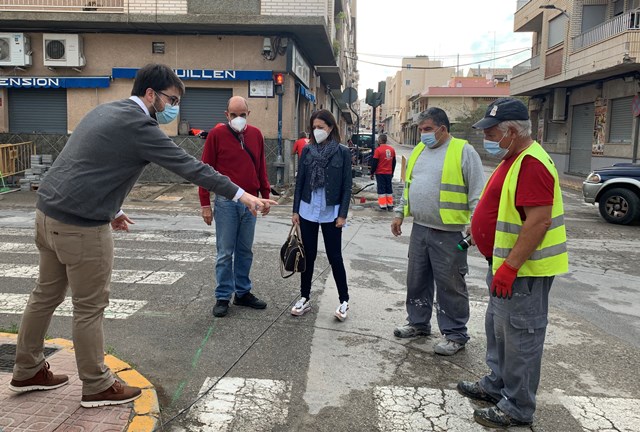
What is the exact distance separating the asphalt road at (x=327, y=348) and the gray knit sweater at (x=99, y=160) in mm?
1340

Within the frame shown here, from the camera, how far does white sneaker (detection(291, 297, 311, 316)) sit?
17.1 ft

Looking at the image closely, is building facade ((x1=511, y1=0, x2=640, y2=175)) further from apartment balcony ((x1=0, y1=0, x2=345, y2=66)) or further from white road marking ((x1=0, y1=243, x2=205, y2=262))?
white road marking ((x1=0, y1=243, x2=205, y2=262))

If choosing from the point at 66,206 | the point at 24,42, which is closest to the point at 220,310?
the point at 66,206

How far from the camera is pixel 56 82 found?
16547mm

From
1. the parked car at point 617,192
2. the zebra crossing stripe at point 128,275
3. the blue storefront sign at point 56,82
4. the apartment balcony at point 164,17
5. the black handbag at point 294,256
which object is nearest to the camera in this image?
the black handbag at point 294,256

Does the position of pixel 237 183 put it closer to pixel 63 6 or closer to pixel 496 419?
pixel 496 419

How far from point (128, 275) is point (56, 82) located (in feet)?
40.6

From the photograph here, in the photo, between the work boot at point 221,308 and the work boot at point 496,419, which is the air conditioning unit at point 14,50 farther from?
the work boot at point 496,419

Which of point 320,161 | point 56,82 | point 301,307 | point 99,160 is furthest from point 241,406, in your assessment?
point 56,82

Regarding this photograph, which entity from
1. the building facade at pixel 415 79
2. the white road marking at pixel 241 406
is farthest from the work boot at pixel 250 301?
the building facade at pixel 415 79

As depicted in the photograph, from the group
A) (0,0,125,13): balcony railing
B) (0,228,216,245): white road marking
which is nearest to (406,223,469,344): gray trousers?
(0,228,216,245): white road marking

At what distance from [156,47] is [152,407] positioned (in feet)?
49.5

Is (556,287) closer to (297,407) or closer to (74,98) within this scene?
(297,407)

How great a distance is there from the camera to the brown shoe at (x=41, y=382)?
3379 millimetres
